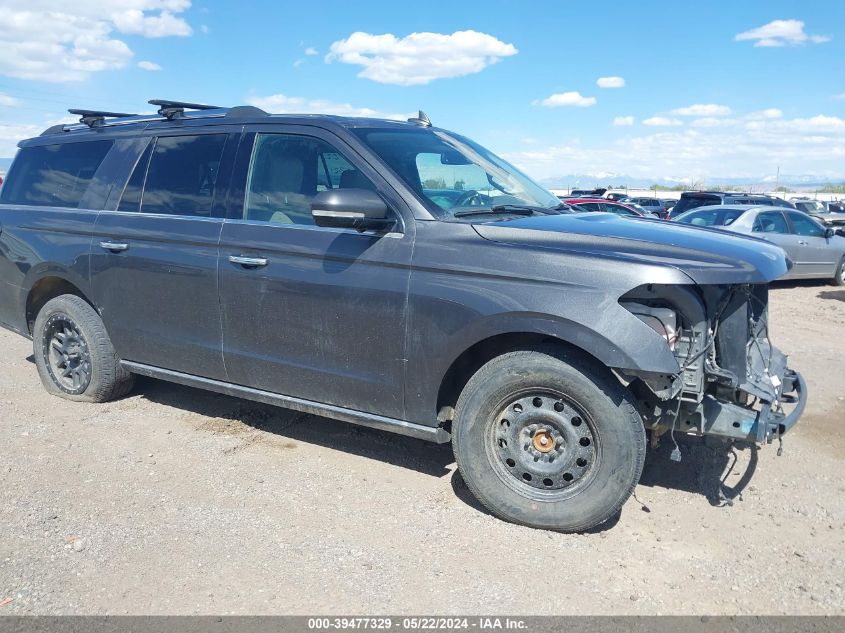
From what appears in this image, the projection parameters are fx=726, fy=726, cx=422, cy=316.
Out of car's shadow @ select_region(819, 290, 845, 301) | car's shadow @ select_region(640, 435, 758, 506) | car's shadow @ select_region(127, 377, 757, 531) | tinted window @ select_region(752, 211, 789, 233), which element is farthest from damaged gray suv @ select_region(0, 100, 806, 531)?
tinted window @ select_region(752, 211, 789, 233)

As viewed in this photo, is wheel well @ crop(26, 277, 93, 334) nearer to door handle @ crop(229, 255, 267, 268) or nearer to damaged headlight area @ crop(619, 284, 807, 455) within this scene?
door handle @ crop(229, 255, 267, 268)

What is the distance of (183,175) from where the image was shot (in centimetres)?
470

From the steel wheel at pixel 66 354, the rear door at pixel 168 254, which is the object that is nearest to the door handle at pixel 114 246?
the rear door at pixel 168 254

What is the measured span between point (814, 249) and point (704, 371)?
1085 cm

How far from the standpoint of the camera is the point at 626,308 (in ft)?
10.9

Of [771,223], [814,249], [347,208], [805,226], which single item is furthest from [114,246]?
[805,226]

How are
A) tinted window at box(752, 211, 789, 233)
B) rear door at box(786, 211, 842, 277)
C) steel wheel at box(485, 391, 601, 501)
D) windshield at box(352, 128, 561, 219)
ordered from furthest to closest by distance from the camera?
1. tinted window at box(752, 211, 789, 233)
2. rear door at box(786, 211, 842, 277)
3. windshield at box(352, 128, 561, 219)
4. steel wheel at box(485, 391, 601, 501)

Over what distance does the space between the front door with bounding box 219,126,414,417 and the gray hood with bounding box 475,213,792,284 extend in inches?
25.3

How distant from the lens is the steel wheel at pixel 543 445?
351cm

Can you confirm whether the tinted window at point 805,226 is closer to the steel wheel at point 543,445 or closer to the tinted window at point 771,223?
the tinted window at point 771,223

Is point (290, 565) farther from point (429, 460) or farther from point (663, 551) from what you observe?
point (663, 551)

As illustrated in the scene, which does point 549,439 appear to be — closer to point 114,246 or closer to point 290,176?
point 290,176

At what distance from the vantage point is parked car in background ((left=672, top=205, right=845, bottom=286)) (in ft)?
41.0

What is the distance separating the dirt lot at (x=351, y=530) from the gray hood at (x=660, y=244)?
4.33 ft
